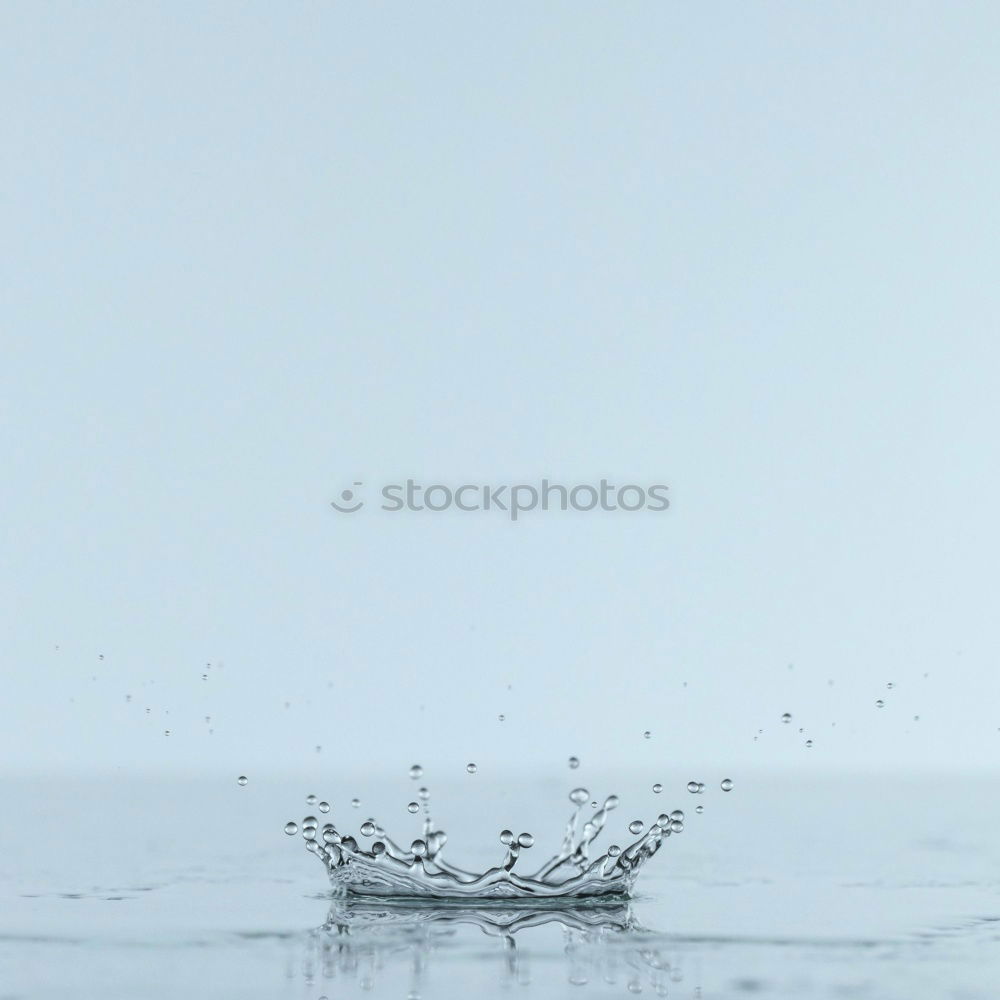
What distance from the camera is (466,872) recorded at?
5.00m

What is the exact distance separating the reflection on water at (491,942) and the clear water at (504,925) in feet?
0.03

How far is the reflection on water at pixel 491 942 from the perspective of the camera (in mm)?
3361

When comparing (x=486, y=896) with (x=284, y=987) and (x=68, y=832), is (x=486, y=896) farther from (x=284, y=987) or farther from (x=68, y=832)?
(x=68, y=832)

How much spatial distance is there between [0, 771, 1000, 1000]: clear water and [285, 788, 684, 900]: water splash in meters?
0.10

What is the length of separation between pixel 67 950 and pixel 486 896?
1.56m

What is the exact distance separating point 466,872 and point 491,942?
109cm

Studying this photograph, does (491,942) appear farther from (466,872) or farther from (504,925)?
(466,872)

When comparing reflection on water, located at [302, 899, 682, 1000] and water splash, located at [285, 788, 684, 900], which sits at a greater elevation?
water splash, located at [285, 788, 684, 900]

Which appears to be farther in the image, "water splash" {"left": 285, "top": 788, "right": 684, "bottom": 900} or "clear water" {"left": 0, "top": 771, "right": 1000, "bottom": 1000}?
"water splash" {"left": 285, "top": 788, "right": 684, "bottom": 900}

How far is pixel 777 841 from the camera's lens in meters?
7.32

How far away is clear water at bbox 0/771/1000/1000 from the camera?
330cm

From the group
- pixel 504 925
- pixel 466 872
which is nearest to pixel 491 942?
pixel 504 925

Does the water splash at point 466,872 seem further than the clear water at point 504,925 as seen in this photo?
Yes

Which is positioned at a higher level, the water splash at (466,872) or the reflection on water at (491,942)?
the water splash at (466,872)
